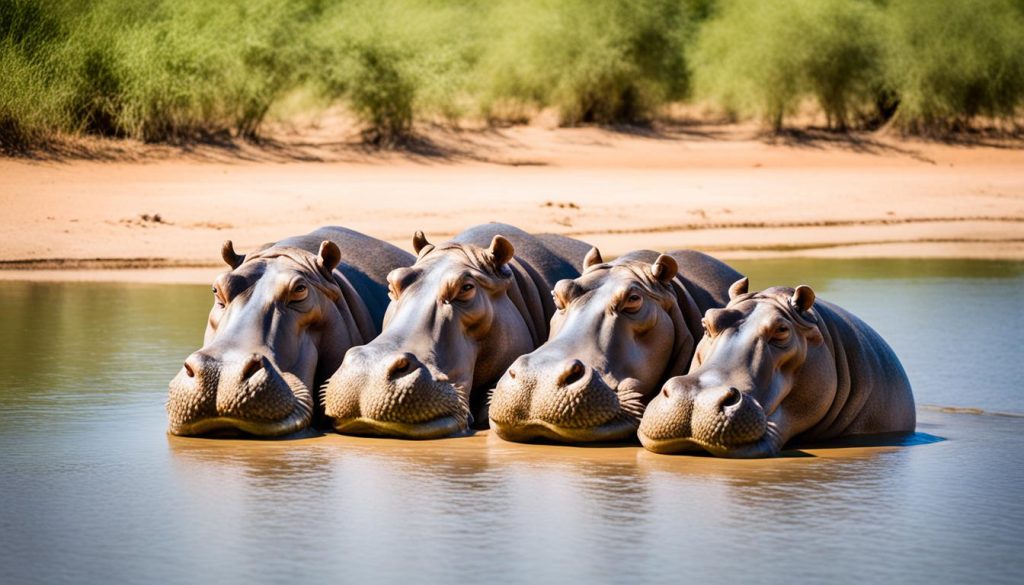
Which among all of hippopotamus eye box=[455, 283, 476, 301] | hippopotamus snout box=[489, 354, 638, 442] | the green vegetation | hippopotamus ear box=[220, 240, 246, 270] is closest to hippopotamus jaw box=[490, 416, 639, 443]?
hippopotamus snout box=[489, 354, 638, 442]

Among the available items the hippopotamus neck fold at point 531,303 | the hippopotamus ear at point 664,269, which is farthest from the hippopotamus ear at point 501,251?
the hippopotamus ear at point 664,269

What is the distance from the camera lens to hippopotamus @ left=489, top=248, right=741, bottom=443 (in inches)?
254

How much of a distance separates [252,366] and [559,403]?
1155mm

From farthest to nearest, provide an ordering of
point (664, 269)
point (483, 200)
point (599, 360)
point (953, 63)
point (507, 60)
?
point (507, 60) < point (953, 63) < point (483, 200) < point (664, 269) < point (599, 360)

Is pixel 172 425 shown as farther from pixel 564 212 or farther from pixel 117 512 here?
pixel 564 212

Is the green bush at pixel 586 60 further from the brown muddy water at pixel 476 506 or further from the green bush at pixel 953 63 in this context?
the brown muddy water at pixel 476 506

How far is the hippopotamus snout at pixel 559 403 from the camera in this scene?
253 inches

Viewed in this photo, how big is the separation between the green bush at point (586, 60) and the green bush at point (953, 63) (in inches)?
169

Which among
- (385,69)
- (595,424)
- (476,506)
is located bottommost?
(476,506)

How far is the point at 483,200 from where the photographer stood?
19.0 meters

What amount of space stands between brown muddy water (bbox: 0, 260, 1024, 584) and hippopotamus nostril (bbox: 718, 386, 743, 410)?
220mm

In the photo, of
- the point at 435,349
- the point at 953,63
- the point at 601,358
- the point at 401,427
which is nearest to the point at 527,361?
the point at 601,358

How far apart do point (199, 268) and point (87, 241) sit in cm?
135

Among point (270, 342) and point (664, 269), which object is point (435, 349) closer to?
point (270, 342)
